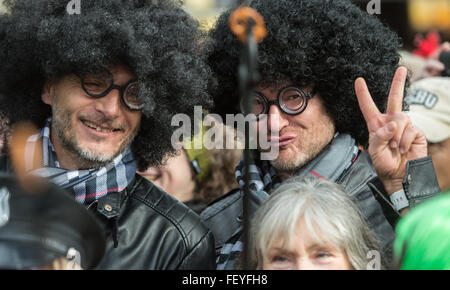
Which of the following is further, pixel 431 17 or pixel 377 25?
pixel 431 17

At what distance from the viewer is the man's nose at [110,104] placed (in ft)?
10.5

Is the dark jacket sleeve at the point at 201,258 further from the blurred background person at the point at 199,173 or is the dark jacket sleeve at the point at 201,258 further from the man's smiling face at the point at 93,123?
the blurred background person at the point at 199,173

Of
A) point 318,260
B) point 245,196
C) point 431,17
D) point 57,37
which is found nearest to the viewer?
point 245,196

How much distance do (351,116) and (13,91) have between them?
1.87 m

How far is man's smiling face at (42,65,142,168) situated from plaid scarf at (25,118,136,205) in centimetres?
6

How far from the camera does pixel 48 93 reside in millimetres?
3564

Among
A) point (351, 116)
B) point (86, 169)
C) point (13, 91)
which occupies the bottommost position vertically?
point (86, 169)

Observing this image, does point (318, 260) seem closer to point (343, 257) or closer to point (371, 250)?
point (343, 257)

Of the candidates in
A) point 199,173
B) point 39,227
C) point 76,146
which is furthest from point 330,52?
point 39,227

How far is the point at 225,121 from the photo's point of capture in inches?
160

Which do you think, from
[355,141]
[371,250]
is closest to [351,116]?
[355,141]

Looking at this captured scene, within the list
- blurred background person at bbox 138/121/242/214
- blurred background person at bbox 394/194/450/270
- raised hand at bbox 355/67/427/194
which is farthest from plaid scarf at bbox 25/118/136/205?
blurred background person at bbox 394/194/450/270

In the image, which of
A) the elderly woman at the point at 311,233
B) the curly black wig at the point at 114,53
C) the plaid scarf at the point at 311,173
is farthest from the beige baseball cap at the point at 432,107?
the elderly woman at the point at 311,233

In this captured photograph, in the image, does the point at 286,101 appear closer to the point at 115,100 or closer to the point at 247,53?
the point at 115,100
